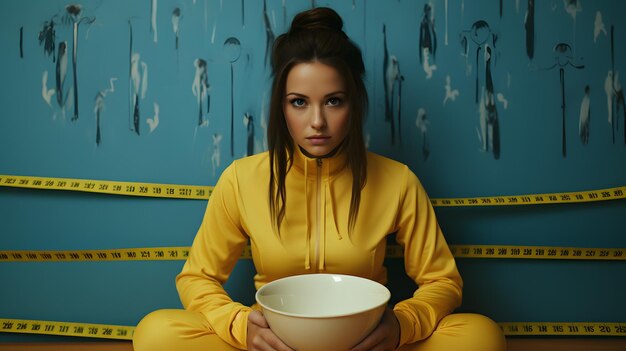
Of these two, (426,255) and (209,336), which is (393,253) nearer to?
(426,255)

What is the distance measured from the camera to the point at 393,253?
7.02 feet

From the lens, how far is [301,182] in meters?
1.79

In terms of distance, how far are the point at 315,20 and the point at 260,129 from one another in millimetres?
553

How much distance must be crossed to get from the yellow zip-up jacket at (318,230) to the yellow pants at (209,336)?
9 cm

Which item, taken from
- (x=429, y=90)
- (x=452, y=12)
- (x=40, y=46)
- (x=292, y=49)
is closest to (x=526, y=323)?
(x=429, y=90)

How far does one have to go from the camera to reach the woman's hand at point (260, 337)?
1.35 meters

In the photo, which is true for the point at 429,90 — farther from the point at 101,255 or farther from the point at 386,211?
the point at 101,255

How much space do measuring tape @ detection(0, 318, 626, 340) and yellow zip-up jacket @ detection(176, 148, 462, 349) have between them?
541 mm

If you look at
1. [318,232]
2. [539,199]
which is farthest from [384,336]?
[539,199]

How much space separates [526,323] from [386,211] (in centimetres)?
81

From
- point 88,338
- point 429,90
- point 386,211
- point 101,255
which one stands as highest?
point 429,90

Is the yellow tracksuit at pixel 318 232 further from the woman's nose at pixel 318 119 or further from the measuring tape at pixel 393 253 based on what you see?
the measuring tape at pixel 393 253

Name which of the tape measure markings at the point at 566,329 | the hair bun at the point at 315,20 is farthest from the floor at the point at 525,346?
the hair bun at the point at 315,20

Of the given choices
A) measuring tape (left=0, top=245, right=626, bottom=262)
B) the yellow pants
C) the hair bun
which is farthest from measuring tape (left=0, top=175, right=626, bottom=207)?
the hair bun
